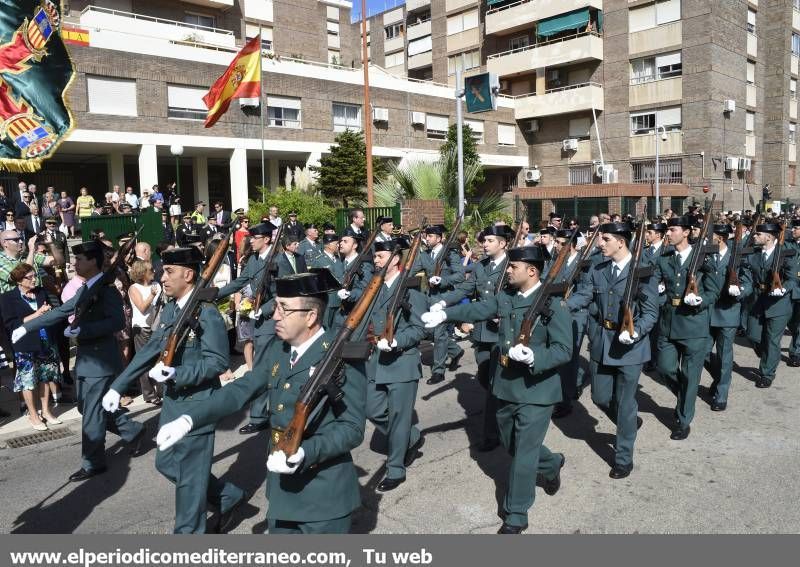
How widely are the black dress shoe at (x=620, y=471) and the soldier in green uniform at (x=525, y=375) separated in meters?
1.06

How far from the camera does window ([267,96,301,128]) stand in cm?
2899

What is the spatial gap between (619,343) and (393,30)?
4836 cm

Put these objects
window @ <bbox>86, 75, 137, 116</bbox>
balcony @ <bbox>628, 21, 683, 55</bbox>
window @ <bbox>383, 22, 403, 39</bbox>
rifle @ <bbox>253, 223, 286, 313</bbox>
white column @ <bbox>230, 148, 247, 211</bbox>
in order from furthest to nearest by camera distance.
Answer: window @ <bbox>383, 22, 403, 39</bbox> → balcony @ <bbox>628, 21, 683, 55</bbox> → white column @ <bbox>230, 148, 247, 211</bbox> → window @ <bbox>86, 75, 137, 116</bbox> → rifle @ <bbox>253, 223, 286, 313</bbox>

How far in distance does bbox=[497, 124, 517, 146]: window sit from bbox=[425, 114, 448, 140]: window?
160 inches

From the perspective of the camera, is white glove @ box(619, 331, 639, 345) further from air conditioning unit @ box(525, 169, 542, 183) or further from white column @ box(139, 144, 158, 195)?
air conditioning unit @ box(525, 169, 542, 183)

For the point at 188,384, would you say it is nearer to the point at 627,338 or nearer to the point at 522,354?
the point at 522,354

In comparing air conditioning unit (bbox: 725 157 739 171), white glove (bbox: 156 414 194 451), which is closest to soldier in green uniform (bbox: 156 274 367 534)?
white glove (bbox: 156 414 194 451)

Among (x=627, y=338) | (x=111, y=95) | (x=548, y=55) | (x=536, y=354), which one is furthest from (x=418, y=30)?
(x=536, y=354)

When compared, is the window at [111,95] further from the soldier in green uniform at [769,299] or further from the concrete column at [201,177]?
the soldier in green uniform at [769,299]

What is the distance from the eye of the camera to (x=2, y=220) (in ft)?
47.3

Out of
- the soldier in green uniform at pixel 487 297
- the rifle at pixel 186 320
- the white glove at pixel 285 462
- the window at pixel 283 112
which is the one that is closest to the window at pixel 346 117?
the window at pixel 283 112

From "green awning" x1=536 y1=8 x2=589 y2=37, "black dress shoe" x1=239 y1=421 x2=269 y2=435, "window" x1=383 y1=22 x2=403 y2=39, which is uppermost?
"window" x1=383 y1=22 x2=403 y2=39
